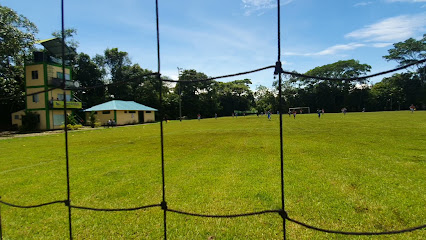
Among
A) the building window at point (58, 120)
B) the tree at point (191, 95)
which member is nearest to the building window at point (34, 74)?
the building window at point (58, 120)

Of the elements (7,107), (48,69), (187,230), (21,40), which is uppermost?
(21,40)

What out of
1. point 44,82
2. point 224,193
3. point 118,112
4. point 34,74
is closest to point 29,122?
point 44,82

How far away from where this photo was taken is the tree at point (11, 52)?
Result: 57.6ft

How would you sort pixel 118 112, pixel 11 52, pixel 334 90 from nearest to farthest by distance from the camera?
pixel 11 52 < pixel 118 112 < pixel 334 90

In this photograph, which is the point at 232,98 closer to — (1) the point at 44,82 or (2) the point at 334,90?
(2) the point at 334,90

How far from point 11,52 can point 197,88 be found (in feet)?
92.2

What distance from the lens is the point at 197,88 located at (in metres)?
42.9

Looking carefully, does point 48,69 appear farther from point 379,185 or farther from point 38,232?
point 379,185

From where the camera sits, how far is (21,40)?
1903 cm

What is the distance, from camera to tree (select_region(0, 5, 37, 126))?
57.6 feet

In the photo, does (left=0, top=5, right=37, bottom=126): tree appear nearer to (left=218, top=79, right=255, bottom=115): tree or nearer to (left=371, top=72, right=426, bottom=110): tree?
(left=218, top=79, right=255, bottom=115): tree

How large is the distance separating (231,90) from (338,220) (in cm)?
5267

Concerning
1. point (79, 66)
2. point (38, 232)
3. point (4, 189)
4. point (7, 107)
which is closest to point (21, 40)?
point (7, 107)

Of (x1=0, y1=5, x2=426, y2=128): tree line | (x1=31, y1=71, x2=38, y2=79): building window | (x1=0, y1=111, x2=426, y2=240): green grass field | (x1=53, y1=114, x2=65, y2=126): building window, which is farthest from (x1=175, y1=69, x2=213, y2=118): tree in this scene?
(x1=0, y1=111, x2=426, y2=240): green grass field
